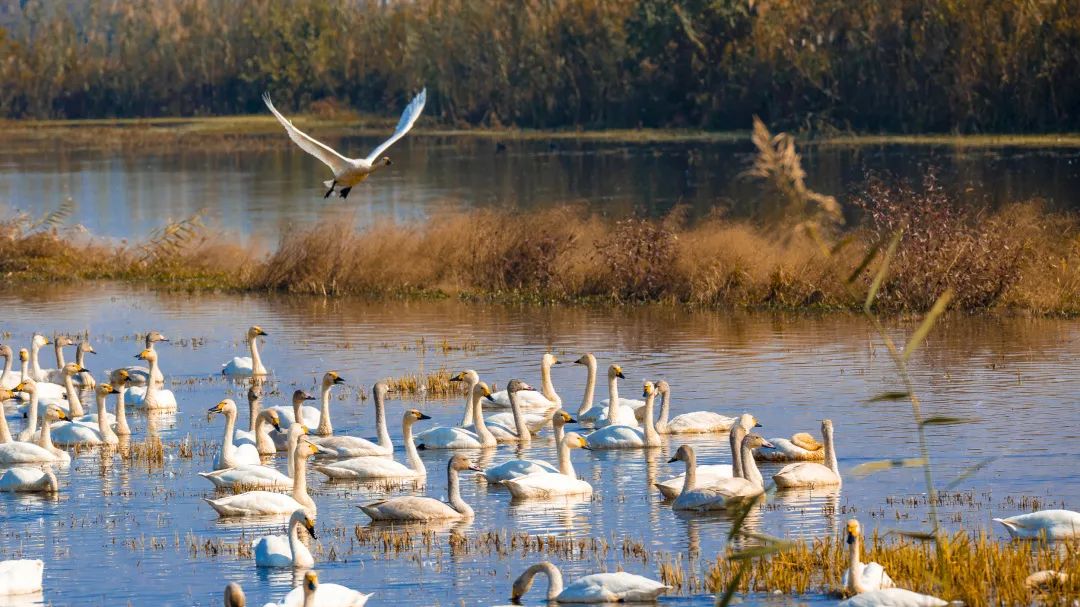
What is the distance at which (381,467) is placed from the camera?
15.7 meters

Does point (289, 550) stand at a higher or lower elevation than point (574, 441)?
lower

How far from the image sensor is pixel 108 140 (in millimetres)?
86375

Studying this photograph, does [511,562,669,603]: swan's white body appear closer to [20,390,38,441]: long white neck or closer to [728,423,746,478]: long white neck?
[728,423,746,478]: long white neck

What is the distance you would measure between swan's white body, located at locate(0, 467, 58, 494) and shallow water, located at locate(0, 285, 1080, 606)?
0.39 feet

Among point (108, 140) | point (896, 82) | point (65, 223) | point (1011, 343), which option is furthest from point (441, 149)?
point (1011, 343)

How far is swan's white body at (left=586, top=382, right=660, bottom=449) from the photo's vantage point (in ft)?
55.9

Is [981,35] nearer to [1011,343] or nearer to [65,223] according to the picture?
[65,223]

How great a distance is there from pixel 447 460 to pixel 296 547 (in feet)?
14.7

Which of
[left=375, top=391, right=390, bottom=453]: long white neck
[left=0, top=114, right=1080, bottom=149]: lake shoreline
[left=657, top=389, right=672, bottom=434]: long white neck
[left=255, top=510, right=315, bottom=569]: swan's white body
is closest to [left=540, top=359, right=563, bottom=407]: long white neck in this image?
[left=657, top=389, right=672, bottom=434]: long white neck

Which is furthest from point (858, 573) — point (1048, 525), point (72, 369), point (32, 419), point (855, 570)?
point (72, 369)

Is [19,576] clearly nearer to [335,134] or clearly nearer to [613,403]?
[613,403]

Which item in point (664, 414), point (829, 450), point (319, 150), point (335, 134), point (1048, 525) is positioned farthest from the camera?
point (335, 134)

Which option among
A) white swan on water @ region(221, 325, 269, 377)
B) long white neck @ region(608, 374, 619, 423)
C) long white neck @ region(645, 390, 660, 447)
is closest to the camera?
long white neck @ region(645, 390, 660, 447)

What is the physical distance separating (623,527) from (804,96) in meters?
57.2
